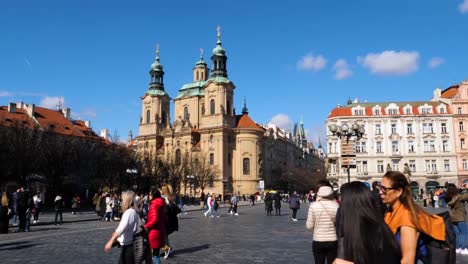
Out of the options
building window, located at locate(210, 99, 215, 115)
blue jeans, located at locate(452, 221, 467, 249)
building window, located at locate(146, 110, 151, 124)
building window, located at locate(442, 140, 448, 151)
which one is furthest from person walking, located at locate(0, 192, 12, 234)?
building window, located at locate(146, 110, 151, 124)

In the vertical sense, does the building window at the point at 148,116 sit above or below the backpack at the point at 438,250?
above

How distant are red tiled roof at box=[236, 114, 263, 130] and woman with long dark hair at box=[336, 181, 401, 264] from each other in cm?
9027

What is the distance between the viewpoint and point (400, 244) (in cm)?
344

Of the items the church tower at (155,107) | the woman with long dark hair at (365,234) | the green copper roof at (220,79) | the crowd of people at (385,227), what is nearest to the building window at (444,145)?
the green copper roof at (220,79)

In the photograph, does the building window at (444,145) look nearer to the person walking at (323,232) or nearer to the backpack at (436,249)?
the person walking at (323,232)

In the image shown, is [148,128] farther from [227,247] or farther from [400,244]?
[400,244]

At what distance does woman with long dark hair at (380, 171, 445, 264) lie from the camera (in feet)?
11.2

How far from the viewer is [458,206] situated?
37.1 feet

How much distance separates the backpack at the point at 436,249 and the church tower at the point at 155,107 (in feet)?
325

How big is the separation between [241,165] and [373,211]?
87.7 metres

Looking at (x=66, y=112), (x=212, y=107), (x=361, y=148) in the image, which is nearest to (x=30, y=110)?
(x=66, y=112)

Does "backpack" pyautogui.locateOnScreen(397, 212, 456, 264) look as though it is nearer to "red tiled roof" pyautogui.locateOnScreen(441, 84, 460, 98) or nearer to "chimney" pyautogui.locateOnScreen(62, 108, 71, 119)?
"red tiled roof" pyautogui.locateOnScreen(441, 84, 460, 98)

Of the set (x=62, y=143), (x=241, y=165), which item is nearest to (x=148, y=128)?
(x=241, y=165)

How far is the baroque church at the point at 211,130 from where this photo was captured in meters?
90.4
